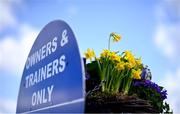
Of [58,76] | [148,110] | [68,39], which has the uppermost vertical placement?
[68,39]

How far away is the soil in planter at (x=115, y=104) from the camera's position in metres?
2.16

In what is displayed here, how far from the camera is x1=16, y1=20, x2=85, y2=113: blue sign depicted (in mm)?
1895

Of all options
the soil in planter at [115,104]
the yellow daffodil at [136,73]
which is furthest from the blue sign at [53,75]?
the yellow daffodil at [136,73]

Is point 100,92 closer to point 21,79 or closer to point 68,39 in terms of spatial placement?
point 68,39

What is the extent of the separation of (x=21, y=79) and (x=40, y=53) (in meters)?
0.38

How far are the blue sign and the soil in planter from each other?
21 cm

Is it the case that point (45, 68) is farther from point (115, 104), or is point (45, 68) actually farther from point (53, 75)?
point (115, 104)

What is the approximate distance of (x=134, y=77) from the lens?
2.56 meters

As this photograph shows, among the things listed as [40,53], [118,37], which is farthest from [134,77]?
[40,53]

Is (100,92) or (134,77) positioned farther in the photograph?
(134,77)

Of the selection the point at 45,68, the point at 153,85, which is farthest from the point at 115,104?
the point at 153,85

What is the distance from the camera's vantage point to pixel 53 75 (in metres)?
2.19

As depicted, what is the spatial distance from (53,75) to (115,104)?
1.13 feet

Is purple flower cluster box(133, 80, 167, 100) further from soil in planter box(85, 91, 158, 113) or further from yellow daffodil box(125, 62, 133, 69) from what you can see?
soil in planter box(85, 91, 158, 113)
